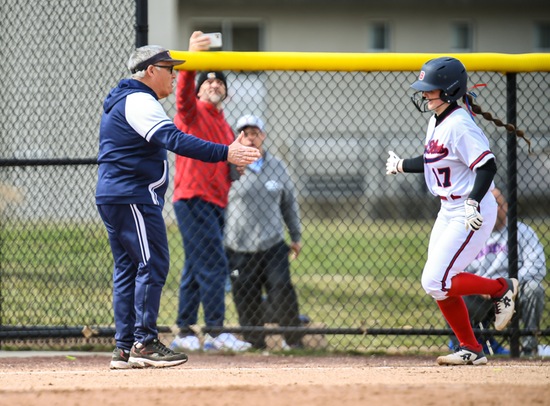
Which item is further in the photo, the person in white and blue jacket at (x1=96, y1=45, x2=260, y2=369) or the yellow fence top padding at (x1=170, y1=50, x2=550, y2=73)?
the yellow fence top padding at (x1=170, y1=50, x2=550, y2=73)

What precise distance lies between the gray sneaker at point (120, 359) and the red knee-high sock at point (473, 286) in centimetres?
193

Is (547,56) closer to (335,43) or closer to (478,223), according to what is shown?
(478,223)

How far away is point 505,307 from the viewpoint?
228 inches

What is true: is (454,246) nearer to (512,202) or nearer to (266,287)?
(512,202)

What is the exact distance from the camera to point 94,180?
6.82 m

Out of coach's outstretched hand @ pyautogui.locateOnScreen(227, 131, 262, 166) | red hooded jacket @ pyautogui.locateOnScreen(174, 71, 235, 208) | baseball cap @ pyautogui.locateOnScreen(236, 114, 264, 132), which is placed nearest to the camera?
coach's outstretched hand @ pyautogui.locateOnScreen(227, 131, 262, 166)

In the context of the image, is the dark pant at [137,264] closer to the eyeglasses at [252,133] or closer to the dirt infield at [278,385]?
the dirt infield at [278,385]

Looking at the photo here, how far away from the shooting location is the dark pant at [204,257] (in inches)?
268

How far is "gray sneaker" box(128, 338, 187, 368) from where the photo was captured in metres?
5.43

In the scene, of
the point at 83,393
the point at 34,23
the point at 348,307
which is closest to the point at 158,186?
the point at 83,393

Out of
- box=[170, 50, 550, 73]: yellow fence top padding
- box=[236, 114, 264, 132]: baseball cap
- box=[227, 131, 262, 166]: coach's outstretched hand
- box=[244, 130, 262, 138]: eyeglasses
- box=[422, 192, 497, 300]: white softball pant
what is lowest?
box=[422, 192, 497, 300]: white softball pant

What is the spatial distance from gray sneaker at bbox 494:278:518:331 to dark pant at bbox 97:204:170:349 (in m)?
2.03

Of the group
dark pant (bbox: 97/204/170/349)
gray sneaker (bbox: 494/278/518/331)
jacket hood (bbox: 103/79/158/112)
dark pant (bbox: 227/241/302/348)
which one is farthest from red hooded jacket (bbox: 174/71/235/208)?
gray sneaker (bbox: 494/278/518/331)

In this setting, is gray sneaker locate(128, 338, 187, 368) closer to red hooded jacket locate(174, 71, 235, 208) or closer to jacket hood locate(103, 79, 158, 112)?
jacket hood locate(103, 79, 158, 112)
